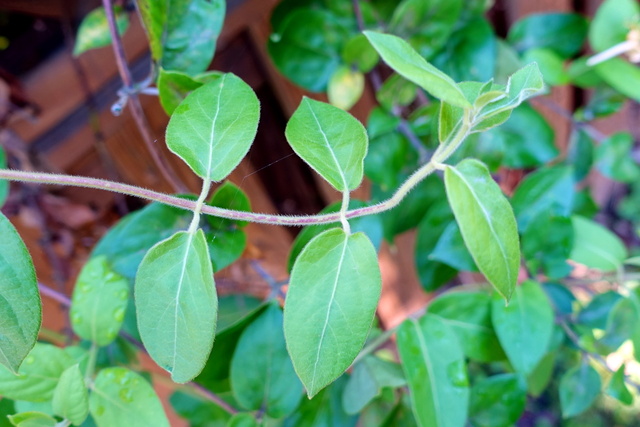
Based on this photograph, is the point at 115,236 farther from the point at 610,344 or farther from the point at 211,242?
the point at 610,344

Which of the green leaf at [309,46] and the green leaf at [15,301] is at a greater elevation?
the green leaf at [15,301]

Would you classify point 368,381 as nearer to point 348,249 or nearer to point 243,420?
point 243,420

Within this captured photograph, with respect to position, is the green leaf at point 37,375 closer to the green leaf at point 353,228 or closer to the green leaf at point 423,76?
the green leaf at point 353,228

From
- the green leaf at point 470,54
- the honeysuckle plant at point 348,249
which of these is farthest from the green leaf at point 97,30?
the green leaf at point 470,54

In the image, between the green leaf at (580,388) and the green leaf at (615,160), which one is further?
the green leaf at (615,160)

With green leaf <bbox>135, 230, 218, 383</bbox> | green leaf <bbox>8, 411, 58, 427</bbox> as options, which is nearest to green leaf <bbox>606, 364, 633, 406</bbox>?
green leaf <bbox>135, 230, 218, 383</bbox>

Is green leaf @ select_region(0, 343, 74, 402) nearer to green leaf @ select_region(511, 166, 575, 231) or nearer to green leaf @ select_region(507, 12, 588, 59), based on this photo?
green leaf @ select_region(511, 166, 575, 231)

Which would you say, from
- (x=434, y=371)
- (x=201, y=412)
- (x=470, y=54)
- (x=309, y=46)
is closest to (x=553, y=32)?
(x=470, y=54)
